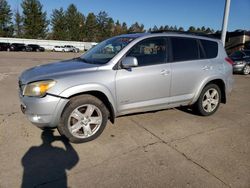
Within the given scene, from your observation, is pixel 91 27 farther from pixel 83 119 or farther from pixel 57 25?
pixel 83 119

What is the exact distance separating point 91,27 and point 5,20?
26.9 meters

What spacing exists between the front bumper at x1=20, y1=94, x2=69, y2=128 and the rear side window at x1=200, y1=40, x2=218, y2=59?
10.8 ft

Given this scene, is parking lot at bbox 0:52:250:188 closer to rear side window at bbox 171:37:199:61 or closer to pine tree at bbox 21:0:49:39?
rear side window at bbox 171:37:199:61

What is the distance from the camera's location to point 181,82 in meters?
4.75

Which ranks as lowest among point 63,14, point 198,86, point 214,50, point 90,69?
point 198,86

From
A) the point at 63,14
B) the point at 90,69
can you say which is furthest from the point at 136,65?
the point at 63,14

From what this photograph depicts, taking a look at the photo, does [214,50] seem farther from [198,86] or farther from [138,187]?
[138,187]

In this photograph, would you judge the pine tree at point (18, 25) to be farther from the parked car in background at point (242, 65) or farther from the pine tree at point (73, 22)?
the parked car in background at point (242, 65)

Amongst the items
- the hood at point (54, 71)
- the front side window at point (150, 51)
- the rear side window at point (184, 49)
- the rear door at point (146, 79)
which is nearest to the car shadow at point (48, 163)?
the hood at point (54, 71)

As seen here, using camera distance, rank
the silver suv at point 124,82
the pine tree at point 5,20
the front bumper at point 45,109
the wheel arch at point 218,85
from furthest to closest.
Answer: the pine tree at point 5,20 < the wheel arch at point 218,85 < the silver suv at point 124,82 < the front bumper at point 45,109

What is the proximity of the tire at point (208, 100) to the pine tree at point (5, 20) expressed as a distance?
64.7m

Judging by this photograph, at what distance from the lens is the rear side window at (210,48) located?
5211 millimetres

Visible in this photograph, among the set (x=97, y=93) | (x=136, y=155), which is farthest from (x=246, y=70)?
(x=136, y=155)

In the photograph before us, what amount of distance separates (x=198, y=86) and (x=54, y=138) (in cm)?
307
